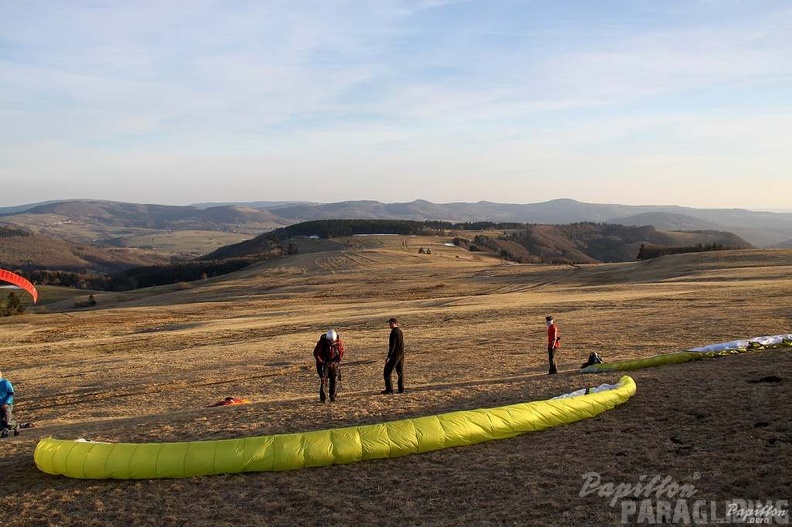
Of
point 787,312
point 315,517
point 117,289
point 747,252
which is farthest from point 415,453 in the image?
point 117,289

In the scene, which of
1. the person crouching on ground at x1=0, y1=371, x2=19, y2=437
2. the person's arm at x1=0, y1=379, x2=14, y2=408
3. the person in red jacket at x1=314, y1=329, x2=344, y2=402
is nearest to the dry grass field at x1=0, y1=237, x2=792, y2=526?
the person crouching on ground at x1=0, y1=371, x2=19, y2=437

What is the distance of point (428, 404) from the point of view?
16547 mm

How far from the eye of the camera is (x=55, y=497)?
11.2m

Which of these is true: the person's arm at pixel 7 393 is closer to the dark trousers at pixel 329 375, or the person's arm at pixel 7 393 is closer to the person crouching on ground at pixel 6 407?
the person crouching on ground at pixel 6 407

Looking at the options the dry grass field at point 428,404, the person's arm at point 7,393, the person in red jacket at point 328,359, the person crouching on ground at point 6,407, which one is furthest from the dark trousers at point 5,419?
the person in red jacket at point 328,359

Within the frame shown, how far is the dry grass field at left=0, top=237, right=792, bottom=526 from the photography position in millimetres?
10250

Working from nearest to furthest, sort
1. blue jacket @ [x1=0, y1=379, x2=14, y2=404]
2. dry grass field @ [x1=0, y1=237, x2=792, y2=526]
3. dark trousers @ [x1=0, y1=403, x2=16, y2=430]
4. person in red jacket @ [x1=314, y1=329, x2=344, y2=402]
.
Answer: dry grass field @ [x1=0, y1=237, x2=792, y2=526]
blue jacket @ [x1=0, y1=379, x2=14, y2=404]
dark trousers @ [x1=0, y1=403, x2=16, y2=430]
person in red jacket @ [x1=314, y1=329, x2=344, y2=402]

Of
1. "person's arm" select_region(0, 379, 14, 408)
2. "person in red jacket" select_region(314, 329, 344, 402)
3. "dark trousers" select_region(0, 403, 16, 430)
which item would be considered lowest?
"dark trousers" select_region(0, 403, 16, 430)

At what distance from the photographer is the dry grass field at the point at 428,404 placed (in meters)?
10.2

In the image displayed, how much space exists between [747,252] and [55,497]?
73.8 m

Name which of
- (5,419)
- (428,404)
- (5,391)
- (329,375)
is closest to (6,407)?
(5,419)

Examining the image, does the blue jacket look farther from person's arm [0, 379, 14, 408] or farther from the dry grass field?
the dry grass field

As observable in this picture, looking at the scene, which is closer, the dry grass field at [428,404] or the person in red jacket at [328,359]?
the dry grass field at [428,404]

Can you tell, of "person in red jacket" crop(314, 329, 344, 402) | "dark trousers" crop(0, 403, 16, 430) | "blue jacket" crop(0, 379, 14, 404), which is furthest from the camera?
"person in red jacket" crop(314, 329, 344, 402)
